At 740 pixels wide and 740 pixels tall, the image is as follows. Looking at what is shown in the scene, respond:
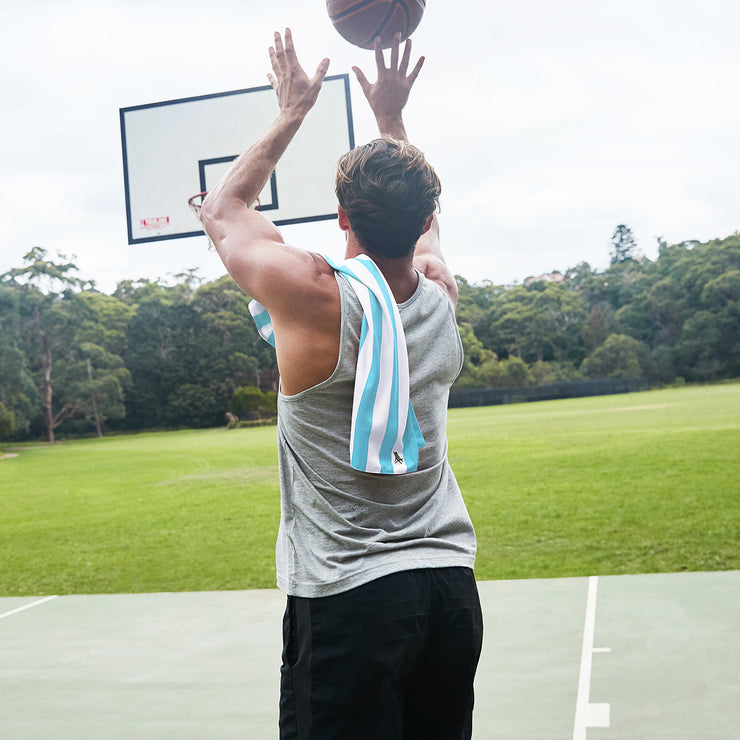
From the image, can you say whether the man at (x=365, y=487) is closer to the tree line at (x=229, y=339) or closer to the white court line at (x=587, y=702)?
the white court line at (x=587, y=702)

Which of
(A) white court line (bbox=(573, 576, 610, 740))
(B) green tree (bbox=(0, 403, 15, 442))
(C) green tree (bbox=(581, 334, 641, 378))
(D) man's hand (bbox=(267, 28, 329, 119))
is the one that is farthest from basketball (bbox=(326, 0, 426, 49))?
(C) green tree (bbox=(581, 334, 641, 378))

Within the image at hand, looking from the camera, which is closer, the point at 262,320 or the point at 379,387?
the point at 379,387

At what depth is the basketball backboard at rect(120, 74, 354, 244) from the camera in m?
3.79

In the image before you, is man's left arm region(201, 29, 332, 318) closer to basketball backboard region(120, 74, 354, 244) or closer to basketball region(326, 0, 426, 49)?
basketball region(326, 0, 426, 49)

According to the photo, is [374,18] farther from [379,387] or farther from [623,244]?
[623,244]

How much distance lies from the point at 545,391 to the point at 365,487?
35743mm

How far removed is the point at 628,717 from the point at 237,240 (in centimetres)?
238

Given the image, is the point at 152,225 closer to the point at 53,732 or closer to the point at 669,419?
the point at 53,732

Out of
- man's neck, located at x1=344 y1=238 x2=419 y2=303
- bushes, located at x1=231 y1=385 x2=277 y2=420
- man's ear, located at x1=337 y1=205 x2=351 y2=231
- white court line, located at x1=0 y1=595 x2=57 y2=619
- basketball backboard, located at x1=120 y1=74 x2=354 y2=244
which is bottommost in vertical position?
white court line, located at x1=0 y1=595 x2=57 y2=619

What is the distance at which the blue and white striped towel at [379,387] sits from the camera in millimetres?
1232

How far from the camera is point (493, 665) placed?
3627 millimetres

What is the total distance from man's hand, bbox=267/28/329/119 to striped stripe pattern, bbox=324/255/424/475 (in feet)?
1.18

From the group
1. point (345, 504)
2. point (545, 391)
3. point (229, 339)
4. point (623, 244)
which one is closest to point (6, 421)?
point (229, 339)

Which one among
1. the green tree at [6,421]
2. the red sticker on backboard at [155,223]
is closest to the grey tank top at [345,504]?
the red sticker on backboard at [155,223]
